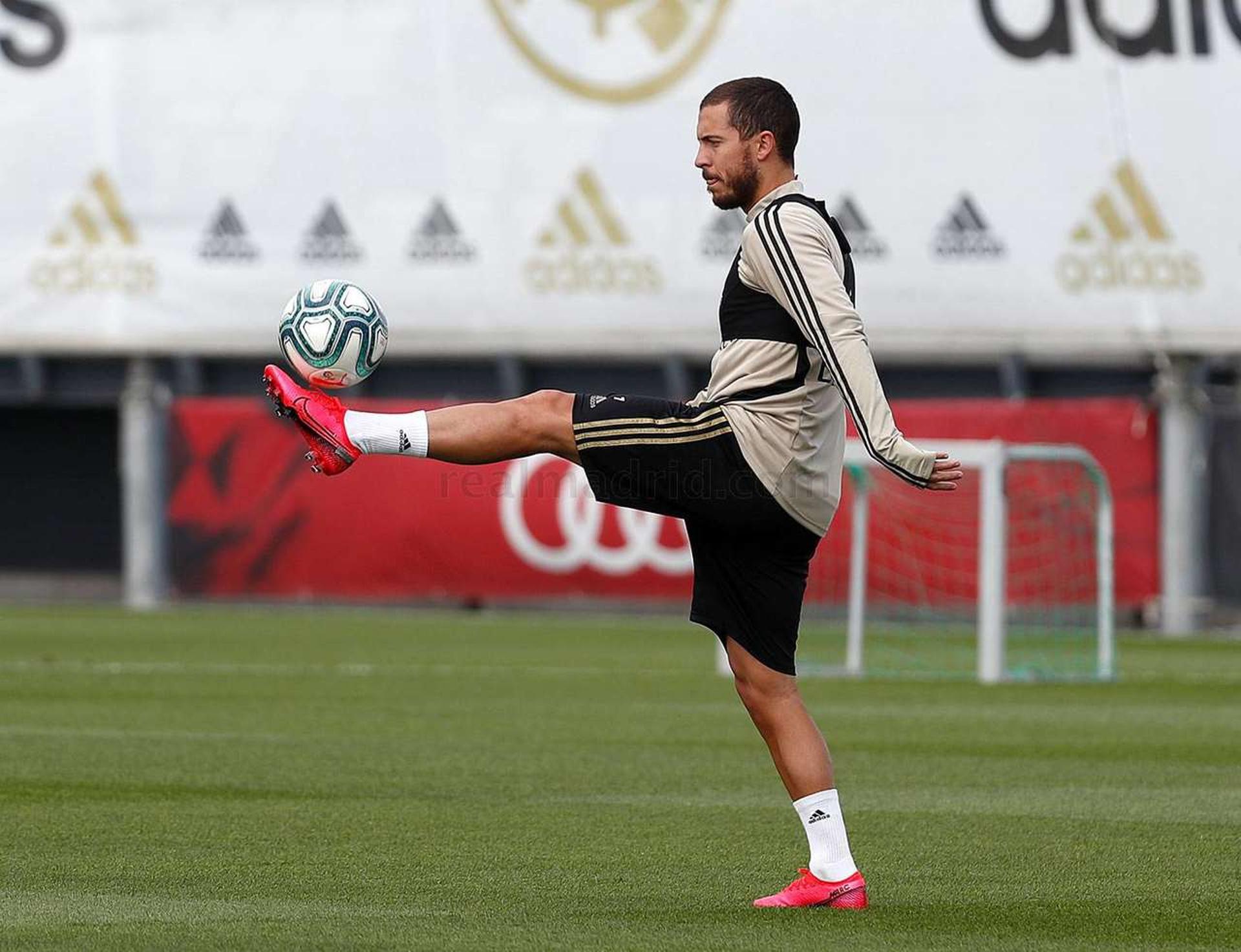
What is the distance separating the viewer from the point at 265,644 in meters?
18.1

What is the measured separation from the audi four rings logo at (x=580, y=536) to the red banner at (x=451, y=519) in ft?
0.05

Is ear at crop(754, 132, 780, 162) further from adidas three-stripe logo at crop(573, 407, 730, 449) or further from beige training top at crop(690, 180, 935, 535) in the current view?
adidas three-stripe logo at crop(573, 407, 730, 449)

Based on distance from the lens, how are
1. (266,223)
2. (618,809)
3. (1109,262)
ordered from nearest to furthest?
(618,809) < (1109,262) < (266,223)

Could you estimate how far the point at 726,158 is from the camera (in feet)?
19.3

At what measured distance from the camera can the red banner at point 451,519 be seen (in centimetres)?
2206

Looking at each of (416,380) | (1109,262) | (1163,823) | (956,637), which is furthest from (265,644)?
(1163,823)

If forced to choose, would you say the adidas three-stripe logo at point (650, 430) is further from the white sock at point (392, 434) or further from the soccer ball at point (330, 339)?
the soccer ball at point (330, 339)

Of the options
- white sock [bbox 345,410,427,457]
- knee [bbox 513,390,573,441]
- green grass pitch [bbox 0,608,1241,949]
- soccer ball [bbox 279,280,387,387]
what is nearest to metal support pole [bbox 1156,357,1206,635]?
green grass pitch [bbox 0,608,1241,949]

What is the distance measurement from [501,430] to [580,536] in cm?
1776

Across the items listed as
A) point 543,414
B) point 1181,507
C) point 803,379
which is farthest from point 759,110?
point 1181,507

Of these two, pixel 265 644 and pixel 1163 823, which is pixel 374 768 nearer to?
pixel 1163 823

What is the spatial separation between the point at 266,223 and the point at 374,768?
1627cm

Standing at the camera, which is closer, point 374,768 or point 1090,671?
point 374,768
